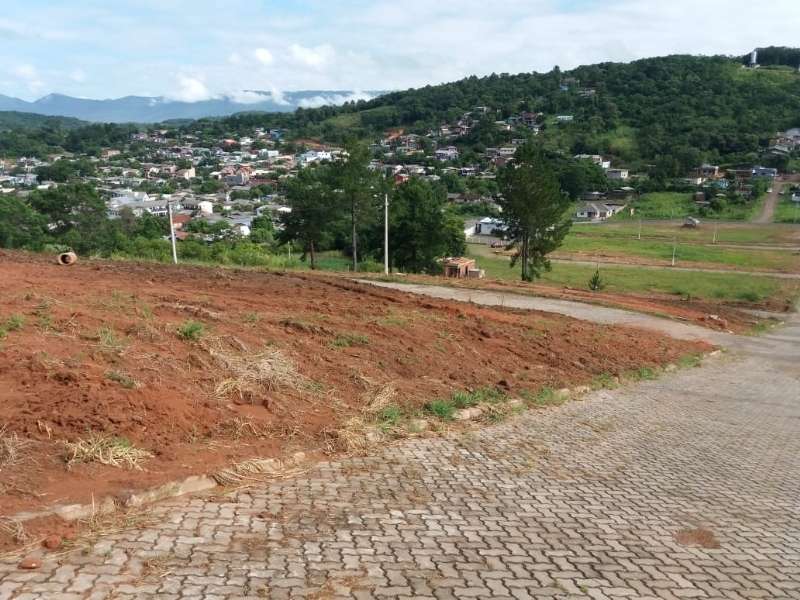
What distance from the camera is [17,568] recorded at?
12.9 ft

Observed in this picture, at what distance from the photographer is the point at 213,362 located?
25.4 feet

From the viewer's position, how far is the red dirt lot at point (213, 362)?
218 inches

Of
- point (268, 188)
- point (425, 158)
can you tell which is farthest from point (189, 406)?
point (425, 158)

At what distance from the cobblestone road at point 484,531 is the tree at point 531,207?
25067 mm

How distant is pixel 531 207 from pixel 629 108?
100 m

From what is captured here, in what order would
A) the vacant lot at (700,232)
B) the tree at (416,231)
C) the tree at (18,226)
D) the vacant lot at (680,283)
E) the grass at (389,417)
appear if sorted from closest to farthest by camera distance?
the grass at (389,417)
the tree at (18,226)
the vacant lot at (680,283)
the tree at (416,231)
the vacant lot at (700,232)

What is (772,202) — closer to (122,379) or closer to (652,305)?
(652,305)

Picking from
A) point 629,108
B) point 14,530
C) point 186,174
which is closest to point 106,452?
point 14,530

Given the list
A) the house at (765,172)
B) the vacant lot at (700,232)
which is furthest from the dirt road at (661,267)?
the house at (765,172)

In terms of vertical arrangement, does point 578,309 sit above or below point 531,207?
below

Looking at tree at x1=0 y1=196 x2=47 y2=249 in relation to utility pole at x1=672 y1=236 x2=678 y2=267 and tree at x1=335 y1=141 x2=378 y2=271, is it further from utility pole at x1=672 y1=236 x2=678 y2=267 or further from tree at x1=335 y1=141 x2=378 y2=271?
utility pole at x1=672 y1=236 x2=678 y2=267

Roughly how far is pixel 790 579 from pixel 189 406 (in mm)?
5368

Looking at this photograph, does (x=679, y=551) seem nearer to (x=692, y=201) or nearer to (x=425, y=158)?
(x=692, y=201)

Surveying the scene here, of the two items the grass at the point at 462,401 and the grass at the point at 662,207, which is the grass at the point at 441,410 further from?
the grass at the point at 662,207
